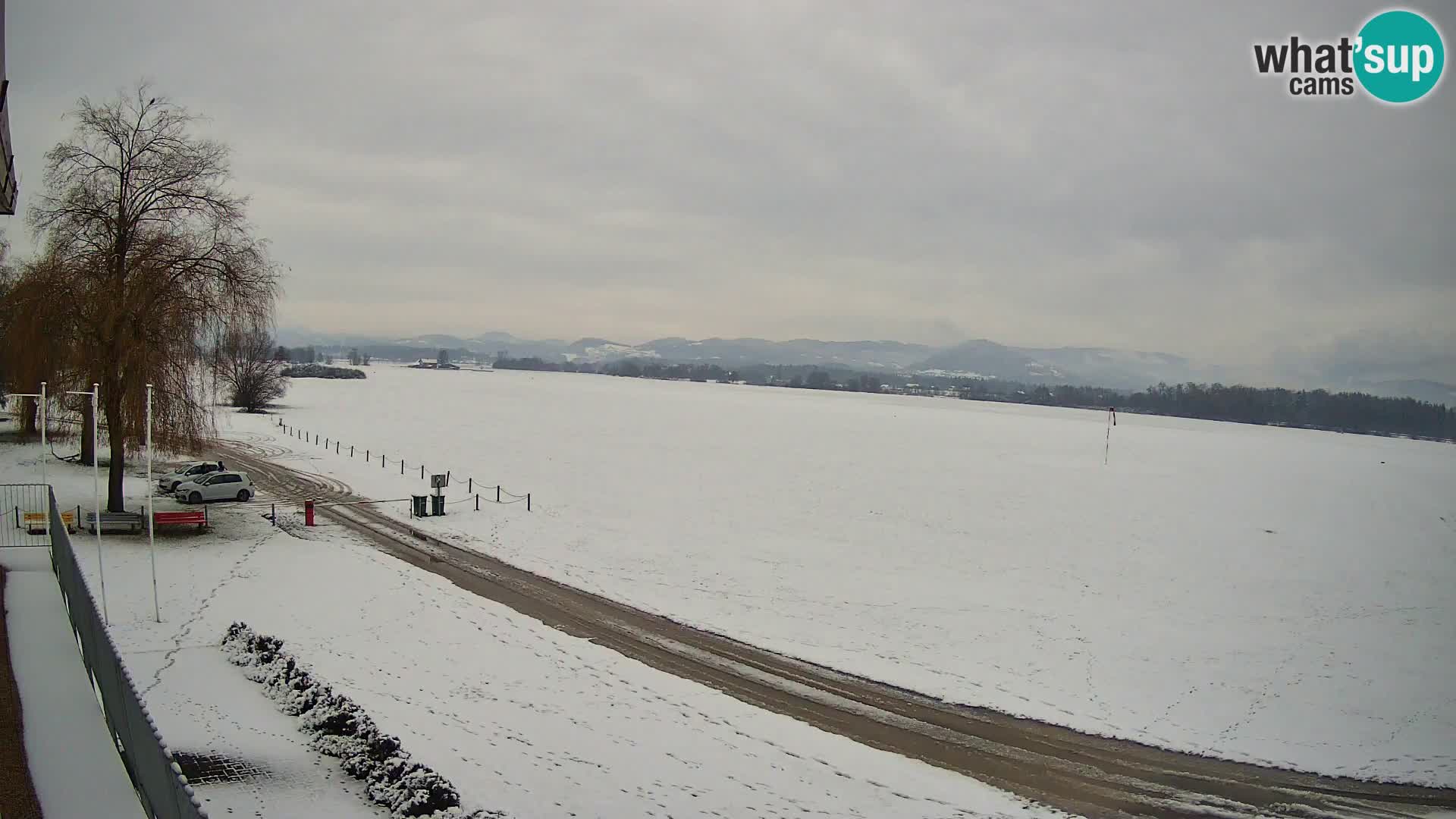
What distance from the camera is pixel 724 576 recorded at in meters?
22.9

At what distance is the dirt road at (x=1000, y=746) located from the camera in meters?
11.5

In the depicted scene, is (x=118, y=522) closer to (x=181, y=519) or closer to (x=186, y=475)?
(x=181, y=519)

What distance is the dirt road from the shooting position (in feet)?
37.9

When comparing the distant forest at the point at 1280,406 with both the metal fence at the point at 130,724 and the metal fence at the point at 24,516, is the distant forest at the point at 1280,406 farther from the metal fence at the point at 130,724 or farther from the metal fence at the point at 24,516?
the metal fence at the point at 24,516

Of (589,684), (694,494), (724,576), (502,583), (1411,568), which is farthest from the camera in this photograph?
(694,494)

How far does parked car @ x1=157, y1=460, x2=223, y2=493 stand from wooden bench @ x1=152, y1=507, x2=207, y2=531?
5.62 meters

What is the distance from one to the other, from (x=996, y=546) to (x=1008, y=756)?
16621 millimetres

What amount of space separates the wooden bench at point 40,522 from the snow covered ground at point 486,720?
8.16 ft

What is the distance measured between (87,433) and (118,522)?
9351 millimetres

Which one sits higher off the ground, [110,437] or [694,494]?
[110,437]

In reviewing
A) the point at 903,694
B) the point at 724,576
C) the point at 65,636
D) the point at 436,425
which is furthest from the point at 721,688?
the point at 436,425

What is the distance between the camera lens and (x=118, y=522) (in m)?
24.2

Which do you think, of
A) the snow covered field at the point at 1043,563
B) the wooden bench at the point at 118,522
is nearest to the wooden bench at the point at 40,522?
the wooden bench at the point at 118,522

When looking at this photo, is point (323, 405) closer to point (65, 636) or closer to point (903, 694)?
point (65, 636)
